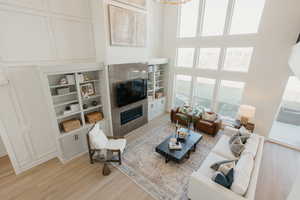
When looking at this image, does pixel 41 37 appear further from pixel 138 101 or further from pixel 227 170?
pixel 227 170

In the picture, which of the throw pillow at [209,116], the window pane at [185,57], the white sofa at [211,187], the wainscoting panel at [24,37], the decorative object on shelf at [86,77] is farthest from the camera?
the window pane at [185,57]

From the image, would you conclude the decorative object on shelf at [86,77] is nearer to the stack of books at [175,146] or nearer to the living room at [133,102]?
the living room at [133,102]

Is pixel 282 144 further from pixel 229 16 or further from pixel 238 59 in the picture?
pixel 229 16

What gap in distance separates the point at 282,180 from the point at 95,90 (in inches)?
195

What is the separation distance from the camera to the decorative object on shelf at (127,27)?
3.51 metres

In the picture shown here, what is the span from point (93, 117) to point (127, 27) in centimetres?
269

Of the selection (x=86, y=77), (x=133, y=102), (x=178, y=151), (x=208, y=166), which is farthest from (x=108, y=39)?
(x=208, y=166)

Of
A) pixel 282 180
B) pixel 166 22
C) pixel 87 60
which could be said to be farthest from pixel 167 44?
pixel 282 180

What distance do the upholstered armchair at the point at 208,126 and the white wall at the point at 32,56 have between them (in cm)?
416

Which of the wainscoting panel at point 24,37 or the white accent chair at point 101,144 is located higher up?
the wainscoting panel at point 24,37

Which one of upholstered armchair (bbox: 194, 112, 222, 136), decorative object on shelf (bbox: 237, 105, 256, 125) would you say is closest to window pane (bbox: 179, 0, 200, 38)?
decorative object on shelf (bbox: 237, 105, 256, 125)

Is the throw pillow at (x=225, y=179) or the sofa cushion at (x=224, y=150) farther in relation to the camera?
the sofa cushion at (x=224, y=150)

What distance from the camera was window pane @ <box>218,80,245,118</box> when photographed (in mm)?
4652

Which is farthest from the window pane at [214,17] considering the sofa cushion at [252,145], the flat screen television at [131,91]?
the sofa cushion at [252,145]
